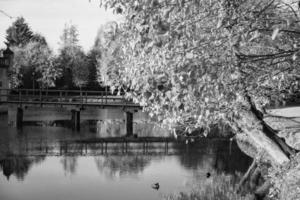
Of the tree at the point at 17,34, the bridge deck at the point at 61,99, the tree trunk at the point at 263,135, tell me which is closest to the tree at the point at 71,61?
the tree at the point at 17,34

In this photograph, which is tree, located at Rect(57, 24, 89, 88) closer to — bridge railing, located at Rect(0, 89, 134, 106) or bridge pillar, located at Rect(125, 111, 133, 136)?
bridge railing, located at Rect(0, 89, 134, 106)

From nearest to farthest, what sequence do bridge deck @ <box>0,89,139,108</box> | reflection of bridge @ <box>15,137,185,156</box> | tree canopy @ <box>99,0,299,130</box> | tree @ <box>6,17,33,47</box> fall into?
tree canopy @ <box>99,0,299,130</box> → reflection of bridge @ <box>15,137,185,156</box> → bridge deck @ <box>0,89,139,108</box> → tree @ <box>6,17,33,47</box>

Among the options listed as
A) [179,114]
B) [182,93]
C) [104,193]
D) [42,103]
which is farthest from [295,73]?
[42,103]

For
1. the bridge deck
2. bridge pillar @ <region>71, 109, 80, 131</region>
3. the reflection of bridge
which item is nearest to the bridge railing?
the bridge deck

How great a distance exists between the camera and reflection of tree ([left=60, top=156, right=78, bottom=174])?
21.3 meters

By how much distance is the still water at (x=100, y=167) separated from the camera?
17.4m

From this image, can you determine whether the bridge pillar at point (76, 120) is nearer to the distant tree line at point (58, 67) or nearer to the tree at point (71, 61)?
the distant tree line at point (58, 67)

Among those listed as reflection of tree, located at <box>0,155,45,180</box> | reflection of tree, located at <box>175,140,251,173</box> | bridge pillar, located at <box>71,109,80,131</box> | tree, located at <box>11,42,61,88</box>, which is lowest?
reflection of tree, located at <box>0,155,45,180</box>

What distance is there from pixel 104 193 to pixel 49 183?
3084 mm

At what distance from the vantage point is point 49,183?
18.8 metres

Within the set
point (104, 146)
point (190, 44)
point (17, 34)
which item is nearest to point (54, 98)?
point (104, 146)

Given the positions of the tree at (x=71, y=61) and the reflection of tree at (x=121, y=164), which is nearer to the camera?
the reflection of tree at (x=121, y=164)

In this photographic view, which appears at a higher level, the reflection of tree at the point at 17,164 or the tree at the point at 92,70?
the tree at the point at 92,70

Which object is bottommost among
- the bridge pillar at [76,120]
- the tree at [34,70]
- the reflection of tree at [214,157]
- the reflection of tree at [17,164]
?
the reflection of tree at [17,164]
